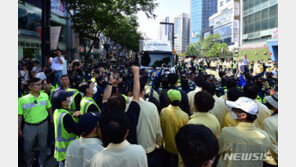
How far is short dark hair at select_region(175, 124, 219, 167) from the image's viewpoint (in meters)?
1.43


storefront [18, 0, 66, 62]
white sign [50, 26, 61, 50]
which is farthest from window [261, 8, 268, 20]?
white sign [50, 26, 61, 50]

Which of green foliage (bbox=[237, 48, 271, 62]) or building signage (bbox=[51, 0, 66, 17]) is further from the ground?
building signage (bbox=[51, 0, 66, 17])

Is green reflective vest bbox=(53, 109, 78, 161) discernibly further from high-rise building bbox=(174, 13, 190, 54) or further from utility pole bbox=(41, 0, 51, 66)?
high-rise building bbox=(174, 13, 190, 54)

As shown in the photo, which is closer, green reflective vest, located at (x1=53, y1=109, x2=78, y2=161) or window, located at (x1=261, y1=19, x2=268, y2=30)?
green reflective vest, located at (x1=53, y1=109, x2=78, y2=161)

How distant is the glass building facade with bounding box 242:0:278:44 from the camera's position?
114ft

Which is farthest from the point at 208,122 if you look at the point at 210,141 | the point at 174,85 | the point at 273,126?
the point at 174,85

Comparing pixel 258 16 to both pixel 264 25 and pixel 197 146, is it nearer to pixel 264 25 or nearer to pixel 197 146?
pixel 264 25

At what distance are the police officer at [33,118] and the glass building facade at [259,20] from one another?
3872cm

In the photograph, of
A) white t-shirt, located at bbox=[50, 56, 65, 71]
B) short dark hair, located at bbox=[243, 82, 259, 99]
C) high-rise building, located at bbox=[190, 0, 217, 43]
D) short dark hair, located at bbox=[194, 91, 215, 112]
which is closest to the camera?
short dark hair, located at bbox=[194, 91, 215, 112]

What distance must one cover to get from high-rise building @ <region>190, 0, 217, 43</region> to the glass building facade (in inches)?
3856

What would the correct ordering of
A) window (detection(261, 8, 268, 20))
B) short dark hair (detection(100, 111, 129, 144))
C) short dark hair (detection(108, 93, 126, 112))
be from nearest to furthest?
short dark hair (detection(100, 111, 129, 144)) → short dark hair (detection(108, 93, 126, 112)) → window (detection(261, 8, 268, 20))

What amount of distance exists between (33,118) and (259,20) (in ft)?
143

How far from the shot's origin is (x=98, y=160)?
1893mm

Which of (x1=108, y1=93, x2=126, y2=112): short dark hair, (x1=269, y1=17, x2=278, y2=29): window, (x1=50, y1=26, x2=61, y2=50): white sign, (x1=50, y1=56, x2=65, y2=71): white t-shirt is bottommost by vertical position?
(x1=108, y1=93, x2=126, y2=112): short dark hair
